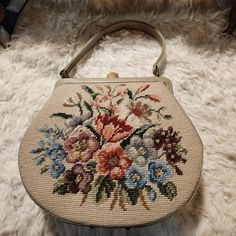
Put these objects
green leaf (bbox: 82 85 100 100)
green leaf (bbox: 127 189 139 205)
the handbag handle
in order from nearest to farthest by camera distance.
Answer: green leaf (bbox: 127 189 139 205), green leaf (bbox: 82 85 100 100), the handbag handle

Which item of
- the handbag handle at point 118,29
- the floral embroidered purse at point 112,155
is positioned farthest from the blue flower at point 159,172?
the handbag handle at point 118,29

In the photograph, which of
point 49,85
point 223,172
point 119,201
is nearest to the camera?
point 119,201

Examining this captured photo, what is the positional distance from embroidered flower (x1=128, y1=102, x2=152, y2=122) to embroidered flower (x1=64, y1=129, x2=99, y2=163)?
8 centimetres

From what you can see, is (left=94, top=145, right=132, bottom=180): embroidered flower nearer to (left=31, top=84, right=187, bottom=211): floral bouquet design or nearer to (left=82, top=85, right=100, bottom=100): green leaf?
(left=31, top=84, right=187, bottom=211): floral bouquet design

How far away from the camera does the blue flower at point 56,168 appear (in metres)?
0.46

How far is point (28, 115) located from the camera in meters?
0.65

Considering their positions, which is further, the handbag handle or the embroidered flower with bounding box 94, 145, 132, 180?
the handbag handle

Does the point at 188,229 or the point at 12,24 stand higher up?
the point at 12,24

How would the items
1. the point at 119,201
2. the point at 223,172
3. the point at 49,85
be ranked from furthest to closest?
1. the point at 49,85
2. the point at 223,172
3. the point at 119,201

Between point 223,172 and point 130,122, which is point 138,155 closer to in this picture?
point 130,122

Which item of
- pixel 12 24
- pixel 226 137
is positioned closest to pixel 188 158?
pixel 226 137

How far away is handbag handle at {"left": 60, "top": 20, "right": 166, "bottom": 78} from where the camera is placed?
0.66 metres

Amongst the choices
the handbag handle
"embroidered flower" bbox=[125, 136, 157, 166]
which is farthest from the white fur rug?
"embroidered flower" bbox=[125, 136, 157, 166]

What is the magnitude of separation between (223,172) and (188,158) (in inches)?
4.8
